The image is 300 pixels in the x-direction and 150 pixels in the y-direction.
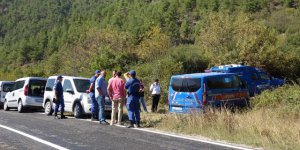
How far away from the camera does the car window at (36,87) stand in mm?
18688

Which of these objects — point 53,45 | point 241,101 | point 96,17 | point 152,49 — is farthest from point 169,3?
point 241,101

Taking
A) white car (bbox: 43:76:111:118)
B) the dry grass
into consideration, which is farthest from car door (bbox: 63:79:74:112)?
the dry grass

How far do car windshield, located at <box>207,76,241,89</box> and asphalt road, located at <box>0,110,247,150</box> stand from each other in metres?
3.41

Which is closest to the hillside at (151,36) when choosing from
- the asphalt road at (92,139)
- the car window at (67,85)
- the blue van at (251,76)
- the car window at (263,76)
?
the blue van at (251,76)

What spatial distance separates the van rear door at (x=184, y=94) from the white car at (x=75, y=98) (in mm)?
2615

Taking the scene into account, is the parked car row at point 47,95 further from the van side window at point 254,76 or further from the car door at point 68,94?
the van side window at point 254,76

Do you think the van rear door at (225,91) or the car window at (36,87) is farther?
the car window at (36,87)

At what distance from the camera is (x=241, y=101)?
13.8m

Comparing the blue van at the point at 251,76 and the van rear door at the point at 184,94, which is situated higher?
the blue van at the point at 251,76

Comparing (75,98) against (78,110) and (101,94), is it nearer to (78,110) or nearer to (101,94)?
(78,110)

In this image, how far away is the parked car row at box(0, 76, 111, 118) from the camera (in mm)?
15109

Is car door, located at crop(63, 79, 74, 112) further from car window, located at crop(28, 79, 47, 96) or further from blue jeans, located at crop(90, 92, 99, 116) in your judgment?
car window, located at crop(28, 79, 47, 96)

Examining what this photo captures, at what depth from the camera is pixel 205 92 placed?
41.9ft

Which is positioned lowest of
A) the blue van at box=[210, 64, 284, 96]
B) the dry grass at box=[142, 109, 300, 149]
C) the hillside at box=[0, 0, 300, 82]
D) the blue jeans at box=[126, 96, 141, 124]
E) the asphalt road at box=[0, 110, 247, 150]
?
the asphalt road at box=[0, 110, 247, 150]
